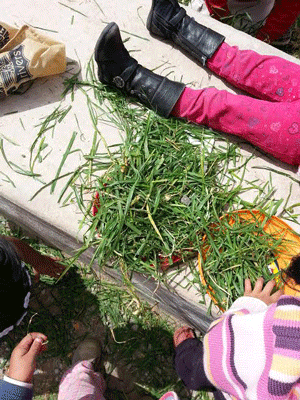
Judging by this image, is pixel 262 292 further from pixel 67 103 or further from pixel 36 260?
pixel 67 103

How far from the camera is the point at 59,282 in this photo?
6.23 feet

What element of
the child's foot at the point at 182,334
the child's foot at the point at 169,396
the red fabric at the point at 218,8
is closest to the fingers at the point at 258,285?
the child's foot at the point at 182,334

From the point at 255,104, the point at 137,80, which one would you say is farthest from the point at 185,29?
the point at 255,104

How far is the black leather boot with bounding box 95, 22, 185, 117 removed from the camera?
5.38ft

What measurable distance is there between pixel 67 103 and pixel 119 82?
238 mm

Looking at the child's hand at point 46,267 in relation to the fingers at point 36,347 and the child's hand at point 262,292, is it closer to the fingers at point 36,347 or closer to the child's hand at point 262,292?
the fingers at point 36,347

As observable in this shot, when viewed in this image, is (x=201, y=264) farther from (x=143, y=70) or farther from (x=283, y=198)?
(x=143, y=70)

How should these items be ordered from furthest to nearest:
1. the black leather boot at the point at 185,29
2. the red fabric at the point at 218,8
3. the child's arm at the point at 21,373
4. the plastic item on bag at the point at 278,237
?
the red fabric at the point at 218,8, the black leather boot at the point at 185,29, the plastic item on bag at the point at 278,237, the child's arm at the point at 21,373

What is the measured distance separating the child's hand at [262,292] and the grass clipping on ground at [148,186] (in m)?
0.06

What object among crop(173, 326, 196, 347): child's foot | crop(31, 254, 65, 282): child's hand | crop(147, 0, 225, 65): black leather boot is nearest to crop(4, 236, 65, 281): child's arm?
crop(31, 254, 65, 282): child's hand

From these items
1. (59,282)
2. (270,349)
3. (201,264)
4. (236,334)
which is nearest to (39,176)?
(59,282)

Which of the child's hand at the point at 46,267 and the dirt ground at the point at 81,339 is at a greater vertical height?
the child's hand at the point at 46,267

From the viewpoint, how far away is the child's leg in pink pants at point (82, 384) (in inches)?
65.2

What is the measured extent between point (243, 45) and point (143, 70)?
0.53m
